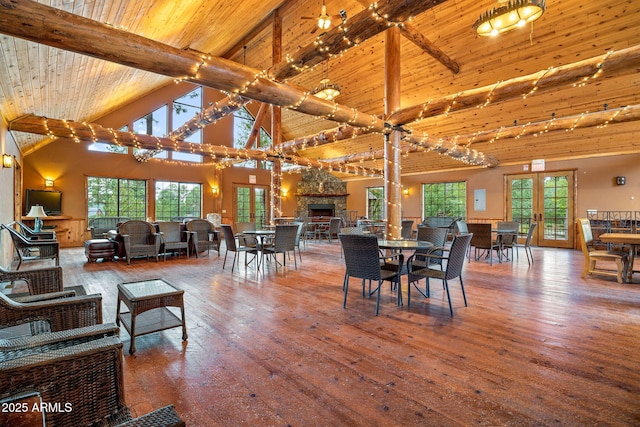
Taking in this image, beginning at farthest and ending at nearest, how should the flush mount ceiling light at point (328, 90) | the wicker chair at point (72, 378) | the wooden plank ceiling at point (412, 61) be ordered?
the flush mount ceiling light at point (328, 90) < the wooden plank ceiling at point (412, 61) < the wicker chair at point (72, 378)

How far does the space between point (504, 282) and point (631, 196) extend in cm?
639

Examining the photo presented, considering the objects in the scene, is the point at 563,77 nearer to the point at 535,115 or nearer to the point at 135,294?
the point at 535,115

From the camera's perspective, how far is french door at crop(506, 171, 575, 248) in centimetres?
884

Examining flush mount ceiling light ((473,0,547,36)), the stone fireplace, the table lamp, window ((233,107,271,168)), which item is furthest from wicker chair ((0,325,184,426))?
the stone fireplace

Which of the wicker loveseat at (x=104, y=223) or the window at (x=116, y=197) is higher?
the window at (x=116, y=197)

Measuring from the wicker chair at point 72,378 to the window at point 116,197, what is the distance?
10178 millimetres

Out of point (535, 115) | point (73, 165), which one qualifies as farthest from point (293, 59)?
point (73, 165)

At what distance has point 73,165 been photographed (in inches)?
360

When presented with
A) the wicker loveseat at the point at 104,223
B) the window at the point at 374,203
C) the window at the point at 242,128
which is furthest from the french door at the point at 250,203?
the window at the point at 374,203

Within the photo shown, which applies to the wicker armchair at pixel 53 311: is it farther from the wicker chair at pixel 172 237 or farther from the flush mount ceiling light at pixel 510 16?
the wicker chair at pixel 172 237

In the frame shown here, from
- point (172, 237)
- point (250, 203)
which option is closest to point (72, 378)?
point (172, 237)

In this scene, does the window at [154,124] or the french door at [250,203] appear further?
the french door at [250,203]

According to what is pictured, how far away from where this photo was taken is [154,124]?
1038cm

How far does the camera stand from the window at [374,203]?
13.4 m
